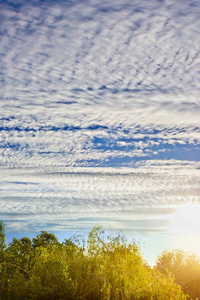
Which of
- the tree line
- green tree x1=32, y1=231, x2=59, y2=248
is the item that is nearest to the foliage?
green tree x1=32, y1=231, x2=59, y2=248

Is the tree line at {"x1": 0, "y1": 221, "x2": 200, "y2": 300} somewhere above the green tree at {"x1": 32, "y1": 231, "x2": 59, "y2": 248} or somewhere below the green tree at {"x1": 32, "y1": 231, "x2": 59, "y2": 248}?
below

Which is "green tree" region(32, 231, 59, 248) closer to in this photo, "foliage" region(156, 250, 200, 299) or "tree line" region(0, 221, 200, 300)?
"foliage" region(156, 250, 200, 299)

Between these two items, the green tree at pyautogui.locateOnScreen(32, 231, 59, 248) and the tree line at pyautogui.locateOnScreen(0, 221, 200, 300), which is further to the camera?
the green tree at pyautogui.locateOnScreen(32, 231, 59, 248)

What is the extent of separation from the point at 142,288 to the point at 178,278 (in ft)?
120

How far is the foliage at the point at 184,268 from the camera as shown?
42.8m

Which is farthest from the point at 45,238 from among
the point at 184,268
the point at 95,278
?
the point at 95,278

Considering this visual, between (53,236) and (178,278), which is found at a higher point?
(53,236)

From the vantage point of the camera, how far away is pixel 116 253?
1688 cm

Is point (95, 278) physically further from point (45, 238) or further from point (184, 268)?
point (184, 268)

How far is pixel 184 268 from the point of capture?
48.3 meters

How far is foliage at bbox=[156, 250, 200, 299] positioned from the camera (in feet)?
141

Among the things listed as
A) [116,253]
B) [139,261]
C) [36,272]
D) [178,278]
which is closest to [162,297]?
[139,261]

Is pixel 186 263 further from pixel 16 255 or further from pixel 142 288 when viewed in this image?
pixel 142 288

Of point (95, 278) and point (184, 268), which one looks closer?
point (95, 278)
